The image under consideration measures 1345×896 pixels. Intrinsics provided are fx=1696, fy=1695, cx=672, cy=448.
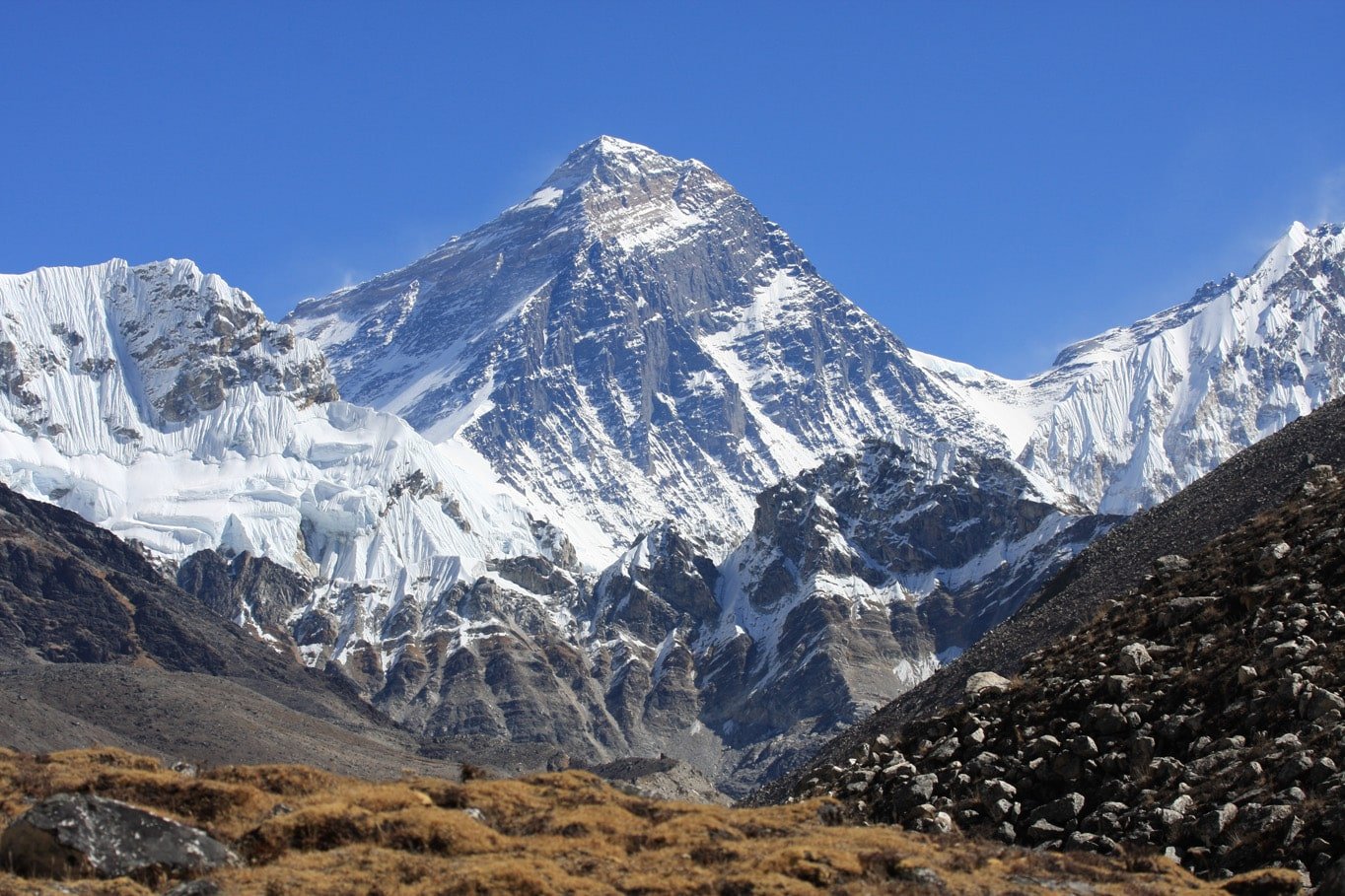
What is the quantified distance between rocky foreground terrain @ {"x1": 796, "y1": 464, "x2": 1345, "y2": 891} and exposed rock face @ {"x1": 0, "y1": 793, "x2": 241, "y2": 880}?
1695cm

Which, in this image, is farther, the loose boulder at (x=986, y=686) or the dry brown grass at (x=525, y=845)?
the loose boulder at (x=986, y=686)

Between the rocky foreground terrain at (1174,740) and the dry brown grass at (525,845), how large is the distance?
7.20ft

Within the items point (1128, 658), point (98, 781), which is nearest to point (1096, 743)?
point (1128, 658)

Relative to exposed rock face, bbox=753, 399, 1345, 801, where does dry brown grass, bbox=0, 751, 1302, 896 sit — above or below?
below

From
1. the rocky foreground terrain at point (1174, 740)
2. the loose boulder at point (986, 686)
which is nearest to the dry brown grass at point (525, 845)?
the rocky foreground terrain at point (1174, 740)

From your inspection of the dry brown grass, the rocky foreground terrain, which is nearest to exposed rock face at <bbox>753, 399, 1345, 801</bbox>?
the rocky foreground terrain

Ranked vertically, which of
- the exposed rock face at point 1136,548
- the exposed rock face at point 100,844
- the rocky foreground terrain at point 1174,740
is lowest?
the exposed rock face at point 100,844

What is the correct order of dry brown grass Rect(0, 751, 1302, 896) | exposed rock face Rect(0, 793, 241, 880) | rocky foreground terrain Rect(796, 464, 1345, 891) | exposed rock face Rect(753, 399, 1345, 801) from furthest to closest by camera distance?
exposed rock face Rect(753, 399, 1345, 801)
rocky foreground terrain Rect(796, 464, 1345, 891)
exposed rock face Rect(0, 793, 241, 880)
dry brown grass Rect(0, 751, 1302, 896)

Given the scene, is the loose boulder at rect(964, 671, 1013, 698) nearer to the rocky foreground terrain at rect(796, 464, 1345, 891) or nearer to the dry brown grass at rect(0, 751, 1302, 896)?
the rocky foreground terrain at rect(796, 464, 1345, 891)

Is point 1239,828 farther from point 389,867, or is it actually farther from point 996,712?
point 389,867

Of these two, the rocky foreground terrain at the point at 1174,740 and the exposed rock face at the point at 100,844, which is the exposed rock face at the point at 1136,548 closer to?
the rocky foreground terrain at the point at 1174,740

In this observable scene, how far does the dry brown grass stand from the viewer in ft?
107

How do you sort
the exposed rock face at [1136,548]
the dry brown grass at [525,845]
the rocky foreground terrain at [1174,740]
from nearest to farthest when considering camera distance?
the dry brown grass at [525,845]
the rocky foreground terrain at [1174,740]
the exposed rock face at [1136,548]

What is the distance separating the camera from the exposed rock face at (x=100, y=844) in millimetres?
33188
